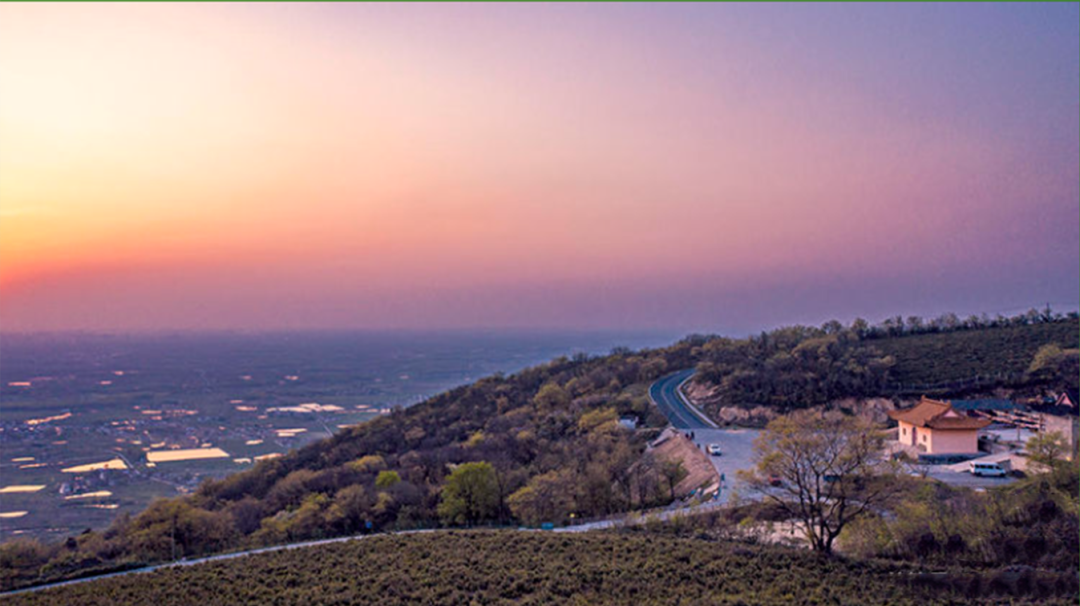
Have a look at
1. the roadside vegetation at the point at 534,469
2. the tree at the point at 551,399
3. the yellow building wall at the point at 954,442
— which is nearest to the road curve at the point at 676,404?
the roadside vegetation at the point at 534,469

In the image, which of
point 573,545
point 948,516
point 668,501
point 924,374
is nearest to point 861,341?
point 924,374

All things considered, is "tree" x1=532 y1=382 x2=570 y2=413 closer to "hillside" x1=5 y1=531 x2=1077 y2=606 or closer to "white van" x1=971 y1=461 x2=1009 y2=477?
"white van" x1=971 y1=461 x2=1009 y2=477

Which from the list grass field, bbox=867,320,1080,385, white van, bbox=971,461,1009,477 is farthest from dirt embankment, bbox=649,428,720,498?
grass field, bbox=867,320,1080,385

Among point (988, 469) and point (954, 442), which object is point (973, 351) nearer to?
point (954, 442)

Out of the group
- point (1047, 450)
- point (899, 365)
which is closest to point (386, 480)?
point (1047, 450)

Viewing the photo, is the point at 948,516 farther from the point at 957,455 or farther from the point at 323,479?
the point at 323,479

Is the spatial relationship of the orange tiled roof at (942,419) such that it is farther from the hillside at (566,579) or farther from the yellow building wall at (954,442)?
the hillside at (566,579)
